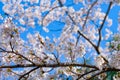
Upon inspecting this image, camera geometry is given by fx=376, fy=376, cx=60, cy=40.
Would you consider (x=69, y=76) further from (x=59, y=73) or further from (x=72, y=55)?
(x=72, y=55)

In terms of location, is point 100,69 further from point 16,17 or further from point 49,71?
point 16,17

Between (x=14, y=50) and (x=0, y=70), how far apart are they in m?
0.55

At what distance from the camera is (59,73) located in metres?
8.18

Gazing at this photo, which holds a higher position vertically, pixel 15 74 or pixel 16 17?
pixel 16 17

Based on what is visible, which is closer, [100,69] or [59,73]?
[100,69]

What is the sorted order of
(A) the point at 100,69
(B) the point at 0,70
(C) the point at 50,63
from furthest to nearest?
(B) the point at 0,70 < (C) the point at 50,63 < (A) the point at 100,69

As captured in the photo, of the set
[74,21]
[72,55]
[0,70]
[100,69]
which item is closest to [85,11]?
[74,21]

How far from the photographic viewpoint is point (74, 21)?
7836mm

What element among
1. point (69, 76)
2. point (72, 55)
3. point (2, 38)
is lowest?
point (69, 76)

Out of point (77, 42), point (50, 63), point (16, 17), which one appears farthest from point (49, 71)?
point (16, 17)

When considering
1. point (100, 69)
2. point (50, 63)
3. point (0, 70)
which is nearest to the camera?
point (100, 69)

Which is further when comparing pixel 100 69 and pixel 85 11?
pixel 85 11

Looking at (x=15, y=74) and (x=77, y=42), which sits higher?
(x=77, y=42)

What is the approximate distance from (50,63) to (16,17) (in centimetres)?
132
